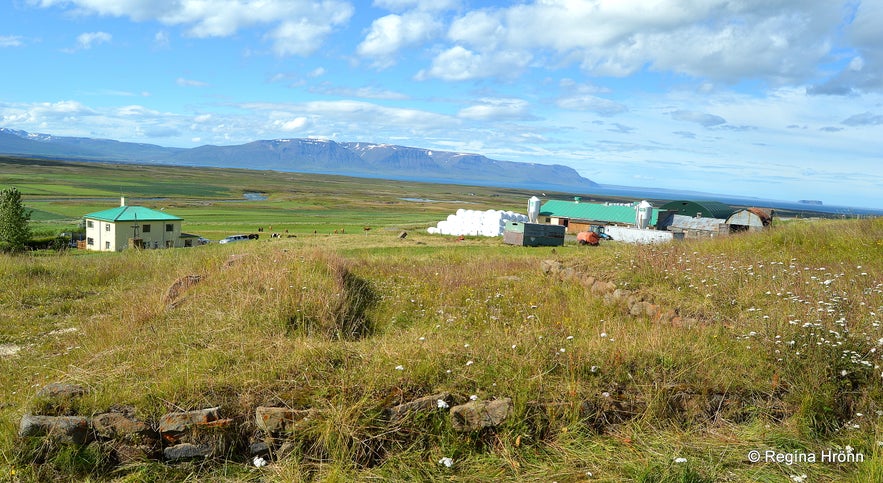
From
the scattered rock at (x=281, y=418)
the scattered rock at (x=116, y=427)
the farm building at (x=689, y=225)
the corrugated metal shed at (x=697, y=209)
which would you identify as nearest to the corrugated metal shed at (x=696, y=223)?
the farm building at (x=689, y=225)

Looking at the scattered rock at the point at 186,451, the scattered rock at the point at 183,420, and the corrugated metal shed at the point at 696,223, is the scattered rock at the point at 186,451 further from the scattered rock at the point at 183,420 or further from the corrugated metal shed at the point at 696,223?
the corrugated metal shed at the point at 696,223

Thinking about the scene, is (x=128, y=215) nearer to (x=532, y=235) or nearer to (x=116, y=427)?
(x=532, y=235)

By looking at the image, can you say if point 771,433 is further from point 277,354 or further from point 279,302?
point 279,302

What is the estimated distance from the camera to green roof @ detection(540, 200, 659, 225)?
5412 cm

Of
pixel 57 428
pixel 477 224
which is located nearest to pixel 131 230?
pixel 477 224

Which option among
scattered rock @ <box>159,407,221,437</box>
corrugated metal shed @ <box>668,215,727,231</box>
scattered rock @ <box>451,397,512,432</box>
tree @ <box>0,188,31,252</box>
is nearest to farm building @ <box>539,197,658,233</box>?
corrugated metal shed @ <box>668,215,727,231</box>

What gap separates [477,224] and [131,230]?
113 ft

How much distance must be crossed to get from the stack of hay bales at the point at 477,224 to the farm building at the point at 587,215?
10.5 feet

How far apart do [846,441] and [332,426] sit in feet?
15.8

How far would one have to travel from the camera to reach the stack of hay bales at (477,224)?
177ft

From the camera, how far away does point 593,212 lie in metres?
55.3

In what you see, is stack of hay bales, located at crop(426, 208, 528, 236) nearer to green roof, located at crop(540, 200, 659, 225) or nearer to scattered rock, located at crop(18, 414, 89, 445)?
green roof, located at crop(540, 200, 659, 225)

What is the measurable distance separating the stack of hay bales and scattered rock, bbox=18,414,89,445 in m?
48.5

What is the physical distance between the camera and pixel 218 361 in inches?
241
